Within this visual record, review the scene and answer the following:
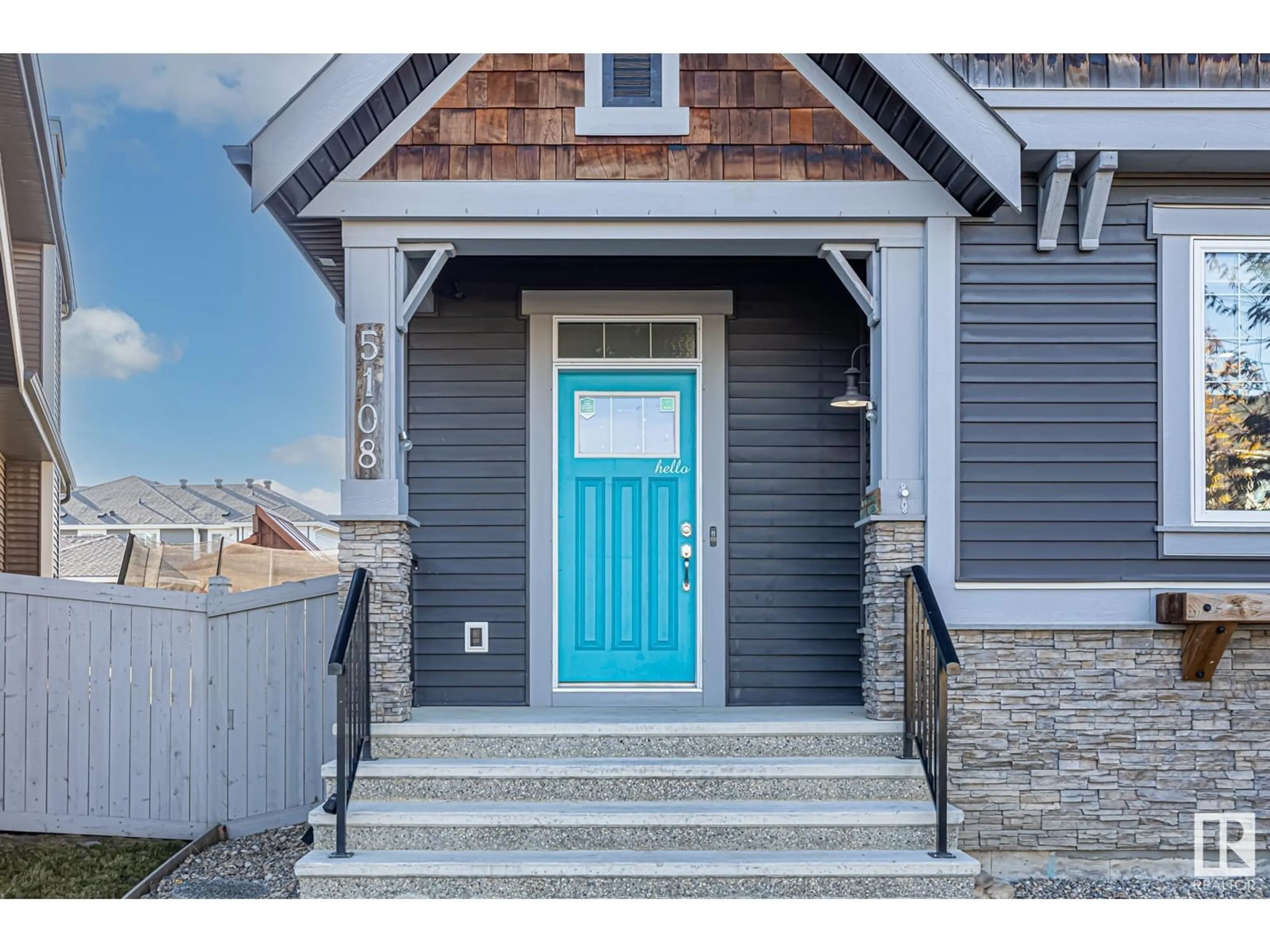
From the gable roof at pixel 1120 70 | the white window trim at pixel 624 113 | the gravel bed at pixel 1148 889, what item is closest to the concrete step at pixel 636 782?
the gravel bed at pixel 1148 889

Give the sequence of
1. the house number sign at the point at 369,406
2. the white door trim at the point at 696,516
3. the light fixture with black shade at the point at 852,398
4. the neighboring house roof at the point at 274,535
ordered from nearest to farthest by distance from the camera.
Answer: the house number sign at the point at 369,406, the light fixture with black shade at the point at 852,398, the white door trim at the point at 696,516, the neighboring house roof at the point at 274,535

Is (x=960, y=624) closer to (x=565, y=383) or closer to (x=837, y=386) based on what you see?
(x=837, y=386)

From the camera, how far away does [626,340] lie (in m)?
5.46

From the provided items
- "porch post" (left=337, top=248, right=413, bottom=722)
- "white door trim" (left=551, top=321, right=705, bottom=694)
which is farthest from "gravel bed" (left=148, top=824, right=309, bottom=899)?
"white door trim" (left=551, top=321, right=705, bottom=694)

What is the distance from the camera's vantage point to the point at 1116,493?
4.73m

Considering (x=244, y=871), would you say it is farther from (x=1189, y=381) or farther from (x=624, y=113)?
(x=1189, y=381)

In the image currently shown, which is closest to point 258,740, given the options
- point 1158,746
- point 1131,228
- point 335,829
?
point 335,829

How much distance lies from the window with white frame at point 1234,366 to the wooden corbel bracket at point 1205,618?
50cm

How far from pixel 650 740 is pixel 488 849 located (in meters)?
0.79

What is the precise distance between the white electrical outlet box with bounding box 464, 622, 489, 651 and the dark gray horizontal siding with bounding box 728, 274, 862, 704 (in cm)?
121

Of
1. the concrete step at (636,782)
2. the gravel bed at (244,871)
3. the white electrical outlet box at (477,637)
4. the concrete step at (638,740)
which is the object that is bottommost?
the gravel bed at (244,871)

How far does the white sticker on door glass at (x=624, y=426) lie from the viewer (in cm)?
Result: 543

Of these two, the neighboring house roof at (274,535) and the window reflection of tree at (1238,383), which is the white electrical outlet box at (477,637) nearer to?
the window reflection of tree at (1238,383)

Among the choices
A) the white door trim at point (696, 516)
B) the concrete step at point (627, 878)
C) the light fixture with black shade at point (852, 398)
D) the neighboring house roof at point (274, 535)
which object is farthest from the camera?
the neighboring house roof at point (274, 535)
